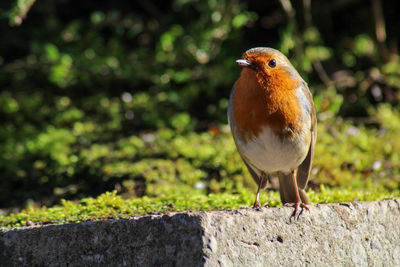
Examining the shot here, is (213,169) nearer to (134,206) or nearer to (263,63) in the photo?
(134,206)

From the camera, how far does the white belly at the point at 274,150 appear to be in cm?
284

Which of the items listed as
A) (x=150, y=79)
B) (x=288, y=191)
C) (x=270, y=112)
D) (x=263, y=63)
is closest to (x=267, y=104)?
(x=270, y=112)

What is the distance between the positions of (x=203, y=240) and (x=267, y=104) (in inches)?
36.7

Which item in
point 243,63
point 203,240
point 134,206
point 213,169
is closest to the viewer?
point 203,240

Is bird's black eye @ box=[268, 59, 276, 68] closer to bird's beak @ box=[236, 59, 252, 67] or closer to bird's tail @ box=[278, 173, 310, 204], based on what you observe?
bird's beak @ box=[236, 59, 252, 67]

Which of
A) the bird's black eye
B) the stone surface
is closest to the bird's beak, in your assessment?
the bird's black eye

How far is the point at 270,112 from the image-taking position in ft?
9.09

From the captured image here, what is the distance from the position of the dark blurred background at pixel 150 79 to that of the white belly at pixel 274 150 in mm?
1566

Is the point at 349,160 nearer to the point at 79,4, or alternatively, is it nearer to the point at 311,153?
the point at 311,153

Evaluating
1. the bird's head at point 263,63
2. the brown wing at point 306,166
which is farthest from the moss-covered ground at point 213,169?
the bird's head at point 263,63

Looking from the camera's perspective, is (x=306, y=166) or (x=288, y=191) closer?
(x=288, y=191)

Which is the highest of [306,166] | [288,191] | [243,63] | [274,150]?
[243,63]

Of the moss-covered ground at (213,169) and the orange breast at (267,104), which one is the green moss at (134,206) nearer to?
the moss-covered ground at (213,169)

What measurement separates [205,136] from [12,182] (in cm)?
210
